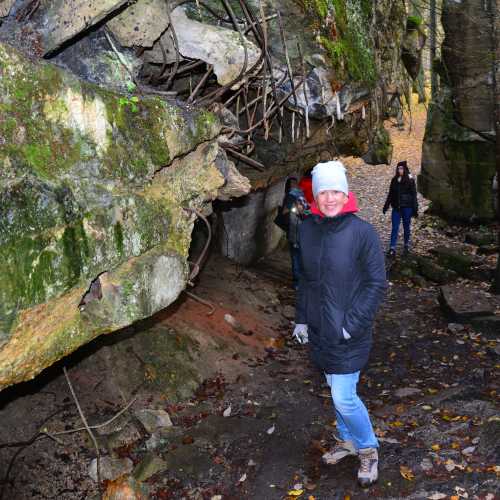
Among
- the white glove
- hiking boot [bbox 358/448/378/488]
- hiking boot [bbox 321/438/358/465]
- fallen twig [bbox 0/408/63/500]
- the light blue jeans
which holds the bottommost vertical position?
fallen twig [bbox 0/408/63/500]

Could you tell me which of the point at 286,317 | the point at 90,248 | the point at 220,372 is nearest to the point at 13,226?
the point at 90,248

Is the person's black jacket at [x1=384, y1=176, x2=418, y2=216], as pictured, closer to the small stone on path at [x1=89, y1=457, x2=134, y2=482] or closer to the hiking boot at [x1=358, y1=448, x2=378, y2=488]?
the hiking boot at [x1=358, y1=448, x2=378, y2=488]

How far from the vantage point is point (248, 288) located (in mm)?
9188

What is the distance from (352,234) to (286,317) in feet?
17.2

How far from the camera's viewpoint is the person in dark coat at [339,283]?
11.8 feet

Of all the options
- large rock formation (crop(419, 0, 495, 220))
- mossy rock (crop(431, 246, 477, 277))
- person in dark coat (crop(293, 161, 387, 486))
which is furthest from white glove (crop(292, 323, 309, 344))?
large rock formation (crop(419, 0, 495, 220))

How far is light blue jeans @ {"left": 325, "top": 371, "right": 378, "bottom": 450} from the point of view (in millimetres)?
3818

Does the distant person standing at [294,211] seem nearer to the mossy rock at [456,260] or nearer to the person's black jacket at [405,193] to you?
the person's black jacket at [405,193]


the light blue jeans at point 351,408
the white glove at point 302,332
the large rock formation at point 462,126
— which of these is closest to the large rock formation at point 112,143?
the white glove at point 302,332

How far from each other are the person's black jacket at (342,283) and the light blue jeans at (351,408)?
0.10 metres

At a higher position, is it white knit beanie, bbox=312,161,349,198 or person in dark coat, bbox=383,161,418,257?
white knit beanie, bbox=312,161,349,198

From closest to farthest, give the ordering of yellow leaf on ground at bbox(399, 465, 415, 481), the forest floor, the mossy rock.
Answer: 1. yellow leaf on ground at bbox(399, 465, 415, 481)
2. the forest floor
3. the mossy rock

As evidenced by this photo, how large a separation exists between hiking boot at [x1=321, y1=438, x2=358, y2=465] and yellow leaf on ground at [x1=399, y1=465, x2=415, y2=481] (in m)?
0.37

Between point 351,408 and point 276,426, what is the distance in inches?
67.5
